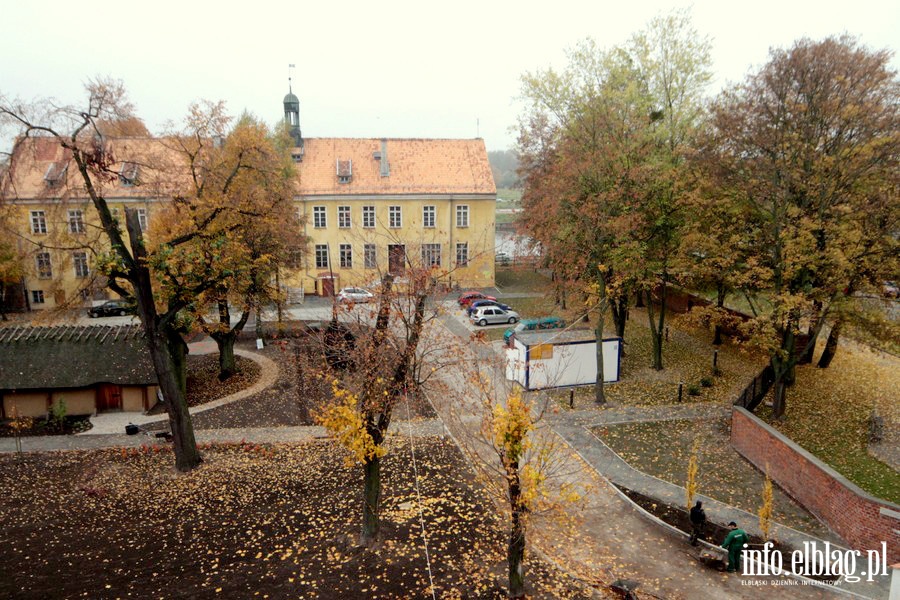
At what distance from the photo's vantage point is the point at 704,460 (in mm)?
18469

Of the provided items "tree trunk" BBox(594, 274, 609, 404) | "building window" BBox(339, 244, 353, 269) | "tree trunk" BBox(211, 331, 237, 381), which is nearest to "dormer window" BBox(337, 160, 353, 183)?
"building window" BBox(339, 244, 353, 269)

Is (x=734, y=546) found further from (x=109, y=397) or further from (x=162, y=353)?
(x=109, y=397)

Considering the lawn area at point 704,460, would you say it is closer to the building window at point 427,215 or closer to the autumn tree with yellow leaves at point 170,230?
the autumn tree with yellow leaves at point 170,230

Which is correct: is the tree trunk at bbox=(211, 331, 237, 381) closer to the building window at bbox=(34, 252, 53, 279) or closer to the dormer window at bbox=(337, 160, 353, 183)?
the dormer window at bbox=(337, 160, 353, 183)

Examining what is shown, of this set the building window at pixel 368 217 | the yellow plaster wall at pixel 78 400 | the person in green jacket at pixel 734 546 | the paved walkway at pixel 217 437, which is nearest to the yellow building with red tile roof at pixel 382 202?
the building window at pixel 368 217

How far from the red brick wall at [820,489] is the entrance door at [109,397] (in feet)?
75.8

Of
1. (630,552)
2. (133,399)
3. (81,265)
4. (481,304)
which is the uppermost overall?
(81,265)

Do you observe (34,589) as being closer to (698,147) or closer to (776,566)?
(776,566)

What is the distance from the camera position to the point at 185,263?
17.5 meters

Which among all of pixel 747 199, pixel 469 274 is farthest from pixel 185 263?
pixel 469 274

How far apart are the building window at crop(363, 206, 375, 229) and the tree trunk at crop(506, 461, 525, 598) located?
3465cm

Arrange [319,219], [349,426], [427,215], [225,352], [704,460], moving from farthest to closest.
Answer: [427,215]
[319,219]
[225,352]
[704,460]
[349,426]

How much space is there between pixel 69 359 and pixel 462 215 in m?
28.2

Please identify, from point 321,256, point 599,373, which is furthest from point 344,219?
point 599,373
